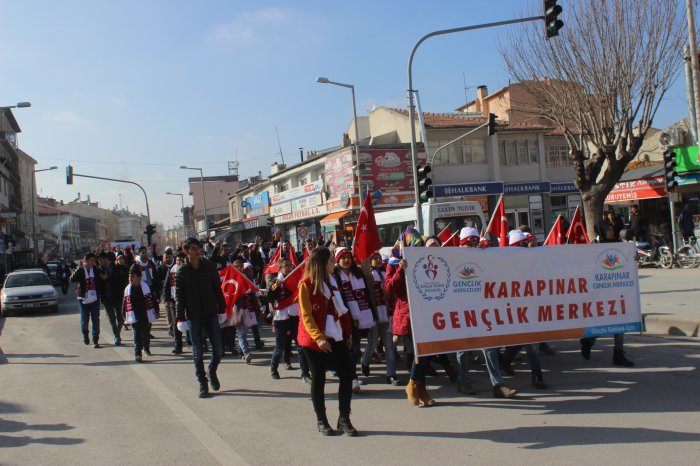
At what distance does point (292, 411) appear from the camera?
260 inches

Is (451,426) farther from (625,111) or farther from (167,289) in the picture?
(625,111)

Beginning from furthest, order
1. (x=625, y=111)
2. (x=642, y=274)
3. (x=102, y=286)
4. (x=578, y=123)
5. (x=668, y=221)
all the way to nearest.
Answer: (x=668, y=221) → (x=578, y=123) → (x=625, y=111) → (x=642, y=274) → (x=102, y=286)

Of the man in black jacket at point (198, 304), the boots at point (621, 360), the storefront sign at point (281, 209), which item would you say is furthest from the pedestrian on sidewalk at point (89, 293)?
the storefront sign at point (281, 209)

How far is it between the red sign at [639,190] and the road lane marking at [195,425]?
20.6 m

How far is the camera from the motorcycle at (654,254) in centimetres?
2016

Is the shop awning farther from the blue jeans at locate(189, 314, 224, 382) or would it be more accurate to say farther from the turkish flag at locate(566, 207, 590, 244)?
the blue jeans at locate(189, 314, 224, 382)

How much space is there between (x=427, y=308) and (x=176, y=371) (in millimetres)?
4460

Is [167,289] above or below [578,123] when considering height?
below

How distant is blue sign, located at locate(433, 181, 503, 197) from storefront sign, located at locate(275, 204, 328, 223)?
7.10 meters

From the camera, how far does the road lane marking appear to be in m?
5.16

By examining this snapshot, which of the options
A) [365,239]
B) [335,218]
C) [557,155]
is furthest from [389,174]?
[365,239]

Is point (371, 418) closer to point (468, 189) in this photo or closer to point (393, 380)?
point (393, 380)

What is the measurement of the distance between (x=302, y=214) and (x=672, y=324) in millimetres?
32589

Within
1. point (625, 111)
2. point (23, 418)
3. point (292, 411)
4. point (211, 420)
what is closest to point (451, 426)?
point (292, 411)
